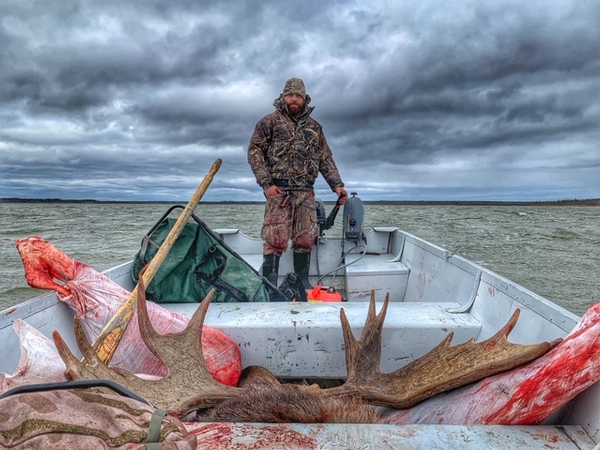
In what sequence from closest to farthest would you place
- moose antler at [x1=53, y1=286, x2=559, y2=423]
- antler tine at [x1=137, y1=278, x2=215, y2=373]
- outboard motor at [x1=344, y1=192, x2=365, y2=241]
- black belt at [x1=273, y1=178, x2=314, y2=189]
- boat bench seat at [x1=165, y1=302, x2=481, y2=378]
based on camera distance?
moose antler at [x1=53, y1=286, x2=559, y2=423], antler tine at [x1=137, y1=278, x2=215, y2=373], boat bench seat at [x1=165, y1=302, x2=481, y2=378], black belt at [x1=273, y1=178, x2=314, y2=189], outboard motor at [x1=344, y1=192, x2=365, y2=241]

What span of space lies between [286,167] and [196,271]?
2.04 metres

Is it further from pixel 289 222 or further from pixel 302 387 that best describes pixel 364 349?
pixel 289 222

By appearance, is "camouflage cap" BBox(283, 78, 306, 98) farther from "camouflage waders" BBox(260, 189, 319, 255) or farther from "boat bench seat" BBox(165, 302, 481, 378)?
"boat bench seat" BBox(165, 302, 481, 378)

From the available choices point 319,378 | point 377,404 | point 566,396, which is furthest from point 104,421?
point 319,378

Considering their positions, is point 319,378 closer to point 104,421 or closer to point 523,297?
point 523,297

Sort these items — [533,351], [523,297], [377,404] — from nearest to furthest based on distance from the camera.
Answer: [533,351], [377,404], [523,297]

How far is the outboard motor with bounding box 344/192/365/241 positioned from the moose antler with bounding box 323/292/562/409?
4.37 metres

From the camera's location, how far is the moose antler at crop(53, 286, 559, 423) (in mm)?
1629

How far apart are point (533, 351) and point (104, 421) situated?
1632 millimetres

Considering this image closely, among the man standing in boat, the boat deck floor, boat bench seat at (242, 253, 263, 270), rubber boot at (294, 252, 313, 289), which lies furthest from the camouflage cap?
the boat deck floor

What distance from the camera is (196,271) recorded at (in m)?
3.54

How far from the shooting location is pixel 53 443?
3.26ft

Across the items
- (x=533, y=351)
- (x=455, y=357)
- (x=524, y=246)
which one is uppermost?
(x=533, y=351)

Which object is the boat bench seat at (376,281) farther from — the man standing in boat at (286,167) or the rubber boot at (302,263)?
the man standing in boat at (286,167)
